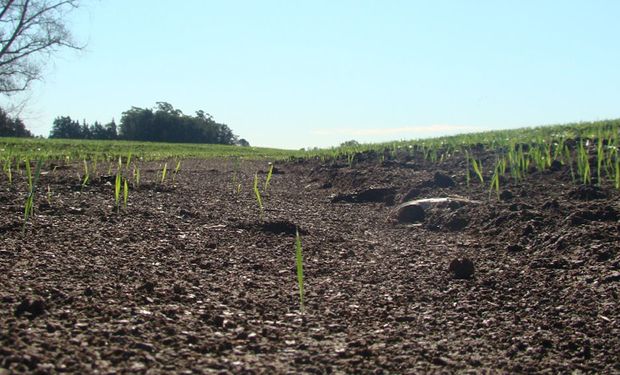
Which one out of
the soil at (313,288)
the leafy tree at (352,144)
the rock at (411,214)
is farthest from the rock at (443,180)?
the leafy tree at (352,144)

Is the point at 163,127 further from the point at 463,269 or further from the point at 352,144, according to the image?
the point at 463,269

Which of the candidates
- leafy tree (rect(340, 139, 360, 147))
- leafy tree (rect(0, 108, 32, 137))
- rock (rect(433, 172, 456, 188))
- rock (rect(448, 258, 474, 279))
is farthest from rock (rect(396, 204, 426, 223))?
leafy tree (rect(0, 108, 32, 137))

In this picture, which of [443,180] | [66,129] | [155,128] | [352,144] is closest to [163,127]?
[155,128]

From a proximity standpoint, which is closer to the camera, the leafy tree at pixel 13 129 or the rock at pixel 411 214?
the rock at pixel 411 214

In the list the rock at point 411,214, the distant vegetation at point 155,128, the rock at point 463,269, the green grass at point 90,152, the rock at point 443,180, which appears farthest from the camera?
the distant vegetation at point 155,128

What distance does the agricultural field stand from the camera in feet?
5.26

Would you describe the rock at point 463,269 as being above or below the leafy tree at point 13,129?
below

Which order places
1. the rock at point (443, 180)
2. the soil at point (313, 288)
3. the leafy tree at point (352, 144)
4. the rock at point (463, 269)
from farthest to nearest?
the leafy tree at point (352, 144) → the rock at point (443, 180) → the rock at point (463, 269) → the soil at point (313, 288)

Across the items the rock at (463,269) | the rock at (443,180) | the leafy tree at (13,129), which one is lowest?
the rock at (463,269)

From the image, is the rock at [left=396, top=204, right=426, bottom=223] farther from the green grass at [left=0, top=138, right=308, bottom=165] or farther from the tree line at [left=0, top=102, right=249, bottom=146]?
the tree line at [left=0, top=102, right=249, bottom=146]

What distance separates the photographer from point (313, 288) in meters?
2.39

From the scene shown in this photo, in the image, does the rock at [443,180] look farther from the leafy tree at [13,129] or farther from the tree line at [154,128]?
the tree line at [154,128]

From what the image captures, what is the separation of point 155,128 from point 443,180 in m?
46.7

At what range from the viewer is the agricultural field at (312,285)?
1.60 m
